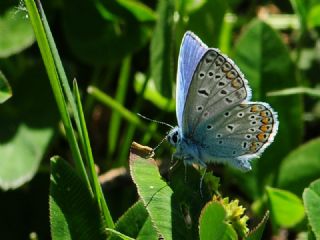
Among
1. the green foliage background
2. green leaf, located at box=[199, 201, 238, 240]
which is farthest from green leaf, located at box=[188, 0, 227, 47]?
green leaf, located at box=[199, 201, 238, 240]

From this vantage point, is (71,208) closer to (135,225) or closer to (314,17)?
(135,225)

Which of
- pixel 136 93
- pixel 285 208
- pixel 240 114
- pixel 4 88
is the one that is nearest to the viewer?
pixel 240 114

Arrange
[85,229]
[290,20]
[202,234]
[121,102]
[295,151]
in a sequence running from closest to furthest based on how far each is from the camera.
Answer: [202,234] → [85,229] → [295,151] → [121,102] → [290,20]

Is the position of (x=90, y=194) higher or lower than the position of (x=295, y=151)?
higher

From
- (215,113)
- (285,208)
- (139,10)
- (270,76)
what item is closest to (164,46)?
(139,10)

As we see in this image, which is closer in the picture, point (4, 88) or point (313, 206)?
point (313, 206)

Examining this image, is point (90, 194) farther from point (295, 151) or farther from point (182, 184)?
point (295, 151)

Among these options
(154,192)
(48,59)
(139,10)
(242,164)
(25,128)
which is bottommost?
(25,128)

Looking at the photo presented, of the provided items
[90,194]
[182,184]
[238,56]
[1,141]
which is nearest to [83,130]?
[90,194]
